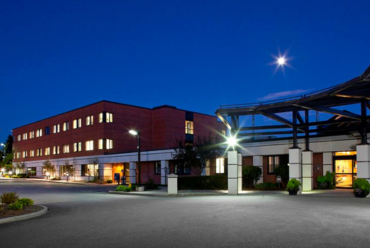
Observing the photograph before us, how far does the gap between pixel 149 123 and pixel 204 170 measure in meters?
22.7

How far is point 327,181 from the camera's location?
1057 inches

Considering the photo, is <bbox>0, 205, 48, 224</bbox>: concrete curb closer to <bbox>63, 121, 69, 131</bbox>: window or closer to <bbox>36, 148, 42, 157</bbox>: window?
<bbox>63, 121, 69, 131</bbox>: window

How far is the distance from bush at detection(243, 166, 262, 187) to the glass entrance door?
6.13m

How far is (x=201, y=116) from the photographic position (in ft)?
212

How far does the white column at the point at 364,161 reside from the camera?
2139cm

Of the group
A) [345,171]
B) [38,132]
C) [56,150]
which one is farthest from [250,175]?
[38,132]

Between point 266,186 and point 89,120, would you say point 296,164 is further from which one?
point 89,120

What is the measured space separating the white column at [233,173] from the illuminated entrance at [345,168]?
776 cm

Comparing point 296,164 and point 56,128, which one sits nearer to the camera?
point 296,164

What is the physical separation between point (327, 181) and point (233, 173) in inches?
281

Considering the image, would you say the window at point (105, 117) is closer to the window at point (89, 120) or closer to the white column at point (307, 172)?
the window at point (89, 120)

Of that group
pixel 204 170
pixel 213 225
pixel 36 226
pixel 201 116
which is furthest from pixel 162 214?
pixel 201 116

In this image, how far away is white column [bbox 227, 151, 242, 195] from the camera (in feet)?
82.6

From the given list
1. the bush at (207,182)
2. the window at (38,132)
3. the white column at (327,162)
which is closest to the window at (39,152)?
the window at (38,132)
